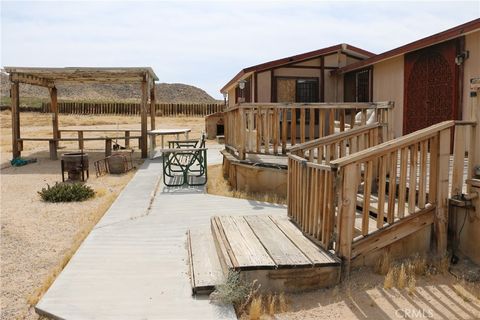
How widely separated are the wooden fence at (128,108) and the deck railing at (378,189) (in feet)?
147

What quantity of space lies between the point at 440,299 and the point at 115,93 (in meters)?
97.1

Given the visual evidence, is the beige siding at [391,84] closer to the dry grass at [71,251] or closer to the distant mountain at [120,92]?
the dry grass at [71,251]

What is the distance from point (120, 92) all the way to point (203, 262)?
97562 mm

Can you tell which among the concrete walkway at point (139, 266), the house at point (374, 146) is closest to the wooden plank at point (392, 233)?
the house at point (374, 146)

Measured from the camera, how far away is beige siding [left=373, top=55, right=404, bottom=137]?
10430 mm

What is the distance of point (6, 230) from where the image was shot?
20.6 feet

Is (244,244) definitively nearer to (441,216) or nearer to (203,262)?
(203,262)

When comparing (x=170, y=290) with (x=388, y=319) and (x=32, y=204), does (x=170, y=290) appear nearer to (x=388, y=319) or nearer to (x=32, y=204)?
(x=388, y=319)

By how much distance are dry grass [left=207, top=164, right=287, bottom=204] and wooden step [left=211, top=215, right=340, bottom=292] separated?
2752 mm

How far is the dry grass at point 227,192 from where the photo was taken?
7617mm

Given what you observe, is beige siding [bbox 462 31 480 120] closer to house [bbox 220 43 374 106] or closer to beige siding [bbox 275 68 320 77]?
house [bbox 220 43 374 106]

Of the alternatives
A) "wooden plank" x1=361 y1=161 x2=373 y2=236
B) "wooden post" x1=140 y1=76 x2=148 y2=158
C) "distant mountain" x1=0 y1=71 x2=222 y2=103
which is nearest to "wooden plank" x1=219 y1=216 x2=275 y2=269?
"wooden plank" x1=361 y1=161 x2=373 y2=236

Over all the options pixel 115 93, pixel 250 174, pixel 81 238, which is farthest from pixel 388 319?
pixel 115 93

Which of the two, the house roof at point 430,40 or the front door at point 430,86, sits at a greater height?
the house roof at point 430,40
